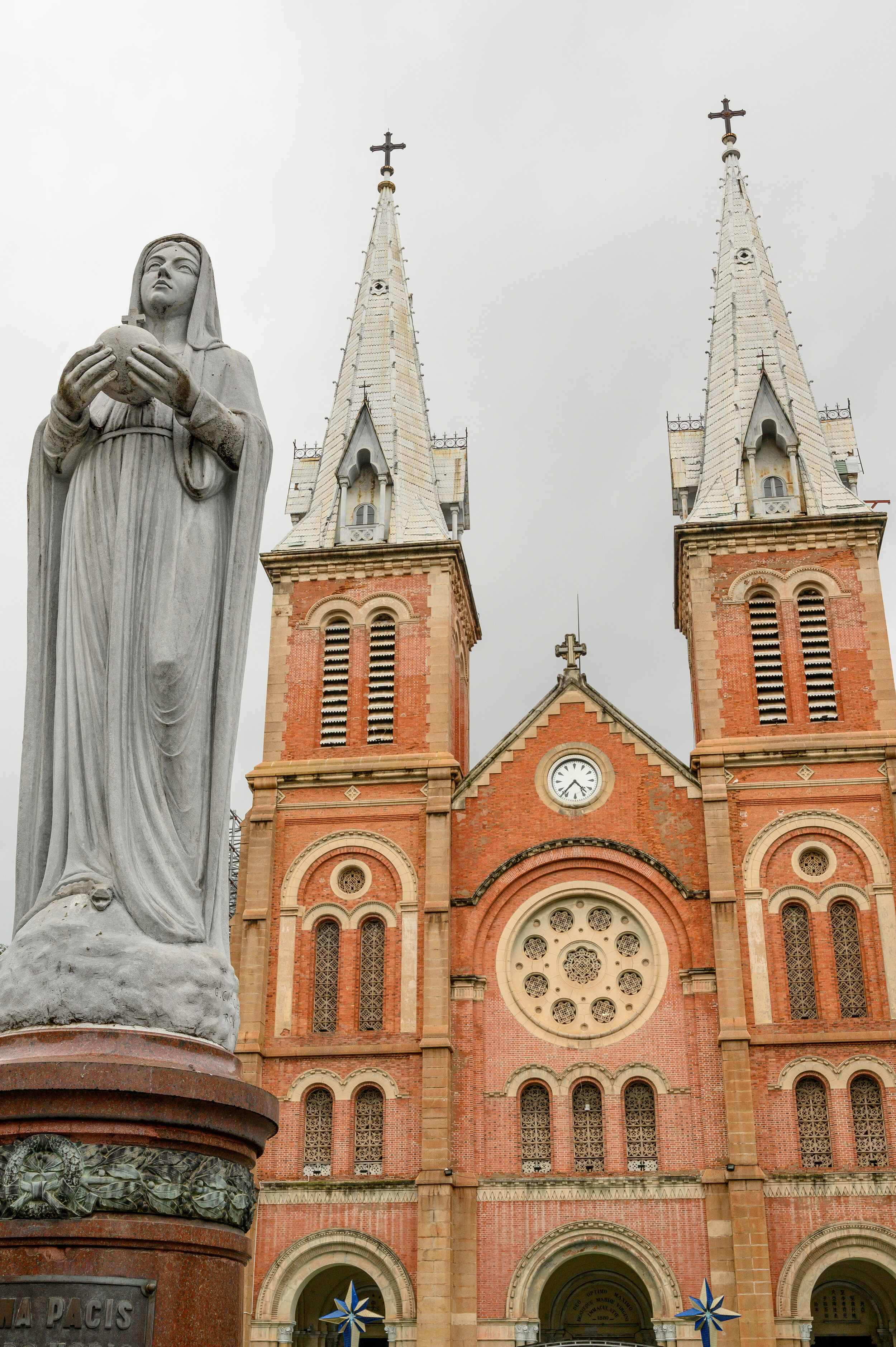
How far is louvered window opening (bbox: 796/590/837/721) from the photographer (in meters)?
28.2

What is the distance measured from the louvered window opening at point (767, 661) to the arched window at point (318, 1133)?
11326 mm

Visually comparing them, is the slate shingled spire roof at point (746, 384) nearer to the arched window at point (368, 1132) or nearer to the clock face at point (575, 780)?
the clock face at point (575, 780)

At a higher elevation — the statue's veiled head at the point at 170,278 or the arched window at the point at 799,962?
the arched window at the point at 799,962

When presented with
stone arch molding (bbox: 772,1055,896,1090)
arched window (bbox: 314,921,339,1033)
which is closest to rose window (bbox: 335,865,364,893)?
arched window (bbox: 314,921,339,1033)

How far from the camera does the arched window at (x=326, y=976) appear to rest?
26531 millimetres

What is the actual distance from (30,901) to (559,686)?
24.5 meters

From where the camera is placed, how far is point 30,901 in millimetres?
5098

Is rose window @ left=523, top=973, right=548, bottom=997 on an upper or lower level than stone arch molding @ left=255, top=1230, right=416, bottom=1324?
upper

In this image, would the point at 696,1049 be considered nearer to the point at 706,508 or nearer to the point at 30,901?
the point at 706,508

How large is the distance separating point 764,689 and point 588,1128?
942 centimetres

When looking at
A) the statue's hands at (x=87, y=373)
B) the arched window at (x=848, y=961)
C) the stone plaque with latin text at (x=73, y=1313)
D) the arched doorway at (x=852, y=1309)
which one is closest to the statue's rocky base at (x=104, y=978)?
the stone plaque with latin text at (x=73, y=1313)

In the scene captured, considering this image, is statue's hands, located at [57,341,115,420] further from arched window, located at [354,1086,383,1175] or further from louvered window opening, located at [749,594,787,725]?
louvered window opening, located at [749,594,787,725]

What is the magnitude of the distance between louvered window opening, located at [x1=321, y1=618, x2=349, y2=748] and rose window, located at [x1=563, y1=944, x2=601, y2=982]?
21.4 ft

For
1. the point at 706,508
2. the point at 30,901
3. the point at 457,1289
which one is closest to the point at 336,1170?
the point at 457,1289
